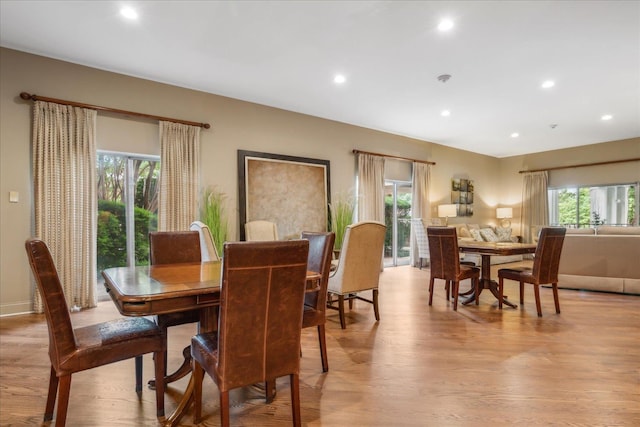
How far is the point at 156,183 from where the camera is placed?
453 centimetres

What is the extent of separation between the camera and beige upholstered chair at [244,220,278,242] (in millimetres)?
4891

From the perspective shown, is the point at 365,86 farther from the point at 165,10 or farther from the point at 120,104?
the point at 120,104

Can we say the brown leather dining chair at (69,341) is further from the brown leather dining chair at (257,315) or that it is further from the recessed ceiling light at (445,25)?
the recessed ceiling light at (445,25)

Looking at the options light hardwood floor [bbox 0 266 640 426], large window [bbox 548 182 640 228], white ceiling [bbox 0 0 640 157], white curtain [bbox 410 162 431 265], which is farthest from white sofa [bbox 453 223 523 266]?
light hardwood floor [bbox 0 266 640 426]

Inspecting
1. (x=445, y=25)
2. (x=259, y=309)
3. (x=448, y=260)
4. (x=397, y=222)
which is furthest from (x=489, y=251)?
(x=397, y=222)

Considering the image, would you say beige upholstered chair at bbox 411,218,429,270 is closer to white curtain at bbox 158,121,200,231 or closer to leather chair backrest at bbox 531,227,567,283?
leather chair backrest at bbox 531,227,567,283

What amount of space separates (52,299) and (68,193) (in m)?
2.86

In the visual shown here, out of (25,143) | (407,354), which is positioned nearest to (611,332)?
(407,354)

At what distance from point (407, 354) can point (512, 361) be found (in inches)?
29.0

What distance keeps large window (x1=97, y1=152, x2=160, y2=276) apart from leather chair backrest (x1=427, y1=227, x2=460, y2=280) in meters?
3.58

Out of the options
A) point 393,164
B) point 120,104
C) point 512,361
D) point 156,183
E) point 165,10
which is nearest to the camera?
point 512,361

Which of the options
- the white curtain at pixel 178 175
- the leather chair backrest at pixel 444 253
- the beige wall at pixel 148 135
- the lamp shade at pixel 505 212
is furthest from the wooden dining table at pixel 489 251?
the lamp shade at pixel 505 212


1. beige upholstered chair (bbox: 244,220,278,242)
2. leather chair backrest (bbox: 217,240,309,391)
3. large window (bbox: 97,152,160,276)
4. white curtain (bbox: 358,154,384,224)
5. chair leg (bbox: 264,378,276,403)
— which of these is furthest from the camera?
white curtain (bbox: 358,154,384,224)

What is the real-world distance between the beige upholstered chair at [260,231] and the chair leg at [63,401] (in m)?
3.32
